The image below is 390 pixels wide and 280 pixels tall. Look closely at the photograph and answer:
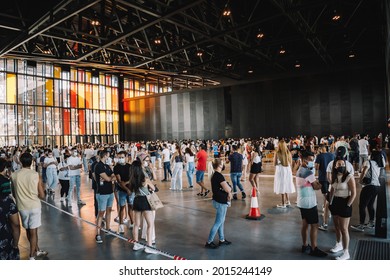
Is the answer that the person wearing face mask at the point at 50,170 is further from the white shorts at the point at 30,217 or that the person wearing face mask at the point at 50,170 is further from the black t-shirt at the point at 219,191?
the black t-shirt at the point at 219,191

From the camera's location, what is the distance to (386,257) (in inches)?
188

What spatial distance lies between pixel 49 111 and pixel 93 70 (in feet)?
26.4

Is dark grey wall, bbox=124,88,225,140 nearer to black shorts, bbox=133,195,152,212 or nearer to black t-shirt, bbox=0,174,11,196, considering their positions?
black shorts, bbox=133,195,152,212

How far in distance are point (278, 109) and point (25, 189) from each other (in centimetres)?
2903

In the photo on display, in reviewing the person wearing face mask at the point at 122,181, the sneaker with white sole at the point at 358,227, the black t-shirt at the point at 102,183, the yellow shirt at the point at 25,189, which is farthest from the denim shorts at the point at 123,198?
the sneaker with white sole at the point at 358,227

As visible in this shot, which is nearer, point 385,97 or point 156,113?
point 385,97

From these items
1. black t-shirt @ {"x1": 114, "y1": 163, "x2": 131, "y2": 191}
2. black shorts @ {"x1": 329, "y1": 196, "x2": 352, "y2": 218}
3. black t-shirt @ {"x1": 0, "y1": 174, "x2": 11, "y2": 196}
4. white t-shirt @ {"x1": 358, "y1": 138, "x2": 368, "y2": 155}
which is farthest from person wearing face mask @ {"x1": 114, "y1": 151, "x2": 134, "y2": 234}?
white t-shirt @ {"x1": 358, "y1": 138, "x2": 368, "y2": 155}

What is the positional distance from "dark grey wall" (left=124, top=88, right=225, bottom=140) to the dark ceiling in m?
Result: 3.24

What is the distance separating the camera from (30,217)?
482cm

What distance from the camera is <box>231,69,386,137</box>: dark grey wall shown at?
26.7 metres

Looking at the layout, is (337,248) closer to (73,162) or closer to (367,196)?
(367,196)

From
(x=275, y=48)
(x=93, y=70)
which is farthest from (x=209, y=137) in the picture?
(x=93, y=70)

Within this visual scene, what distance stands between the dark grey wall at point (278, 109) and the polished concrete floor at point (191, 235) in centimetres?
2168
